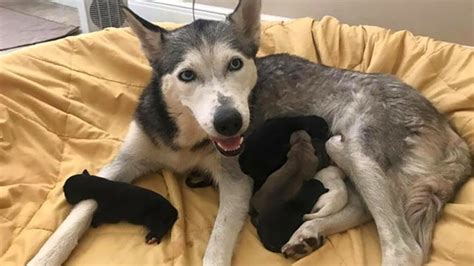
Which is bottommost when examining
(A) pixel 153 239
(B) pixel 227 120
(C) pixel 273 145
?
(A) pixel 153 239

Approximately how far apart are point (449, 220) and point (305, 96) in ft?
2.97

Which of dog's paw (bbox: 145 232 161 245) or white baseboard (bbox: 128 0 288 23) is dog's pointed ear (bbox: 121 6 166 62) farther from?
white baseboard (bbox: 128 0 288 23)

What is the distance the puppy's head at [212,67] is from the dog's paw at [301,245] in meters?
0.42

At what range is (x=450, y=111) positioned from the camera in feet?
8.98

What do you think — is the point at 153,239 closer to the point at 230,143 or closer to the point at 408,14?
the point at 230,143

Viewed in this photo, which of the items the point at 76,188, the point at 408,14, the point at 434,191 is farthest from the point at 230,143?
the point at 408,14

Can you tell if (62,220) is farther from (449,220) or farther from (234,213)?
(449,220)

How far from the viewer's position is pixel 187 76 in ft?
7.16

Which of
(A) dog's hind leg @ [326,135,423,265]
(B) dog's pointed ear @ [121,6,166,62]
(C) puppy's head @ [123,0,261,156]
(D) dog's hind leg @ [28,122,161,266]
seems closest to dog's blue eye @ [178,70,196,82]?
(C) puppy's head @ [123,0,261,156]

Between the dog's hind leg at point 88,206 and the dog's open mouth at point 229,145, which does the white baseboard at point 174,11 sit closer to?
the dog's hind leg at point 88,206

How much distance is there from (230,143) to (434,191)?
2.82 feet

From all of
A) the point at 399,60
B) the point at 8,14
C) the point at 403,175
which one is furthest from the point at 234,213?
the point at 8,14

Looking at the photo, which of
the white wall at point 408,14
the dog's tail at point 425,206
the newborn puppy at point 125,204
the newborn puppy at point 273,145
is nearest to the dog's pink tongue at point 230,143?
the newborn puppy at point 273,145

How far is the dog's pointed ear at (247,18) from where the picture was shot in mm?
2402
